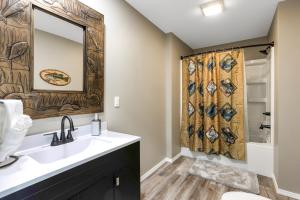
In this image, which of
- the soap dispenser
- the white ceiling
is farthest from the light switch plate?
the white ceiling

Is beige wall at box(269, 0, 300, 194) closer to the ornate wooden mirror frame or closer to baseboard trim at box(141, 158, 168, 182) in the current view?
baseboard trim at box(141, 158, 168, 182)

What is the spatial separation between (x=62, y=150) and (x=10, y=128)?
0.49 meters

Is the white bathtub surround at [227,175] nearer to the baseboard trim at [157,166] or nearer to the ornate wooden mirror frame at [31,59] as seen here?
the baseboard trim at [157,166]

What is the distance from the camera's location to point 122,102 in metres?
1.92

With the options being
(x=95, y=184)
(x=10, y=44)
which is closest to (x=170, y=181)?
(x=95, y=184)

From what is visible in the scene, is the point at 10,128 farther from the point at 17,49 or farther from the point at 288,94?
the point at 288,94

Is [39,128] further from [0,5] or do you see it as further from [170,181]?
[170,181]

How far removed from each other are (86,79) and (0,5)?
71 centimetres

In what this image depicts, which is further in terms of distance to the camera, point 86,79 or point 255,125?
point 255,125

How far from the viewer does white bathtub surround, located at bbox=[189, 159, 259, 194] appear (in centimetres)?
209

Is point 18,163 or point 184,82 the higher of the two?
point 184,82

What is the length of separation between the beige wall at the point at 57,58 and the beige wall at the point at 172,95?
1.69 metres

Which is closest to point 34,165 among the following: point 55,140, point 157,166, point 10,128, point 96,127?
point 10,128

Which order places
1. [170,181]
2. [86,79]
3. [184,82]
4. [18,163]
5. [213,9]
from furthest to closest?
1. [184,82]
2. [170,181]
3. [213,9]
4. [86,79]
5. [18,163]
